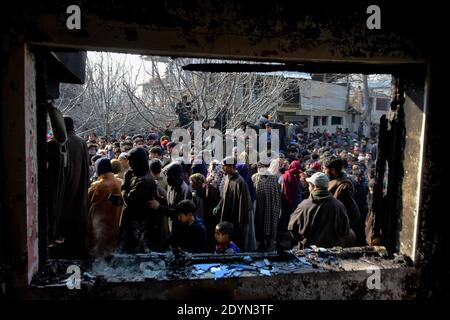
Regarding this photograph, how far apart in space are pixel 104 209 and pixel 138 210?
58 cm

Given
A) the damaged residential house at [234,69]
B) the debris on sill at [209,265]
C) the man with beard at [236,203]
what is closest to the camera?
the damaged residential house at [234,69]

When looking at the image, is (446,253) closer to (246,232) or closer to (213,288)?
(213,288)

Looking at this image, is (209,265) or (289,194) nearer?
(209,265)

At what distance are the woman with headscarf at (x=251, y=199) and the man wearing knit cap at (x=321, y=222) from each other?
1.37 metres

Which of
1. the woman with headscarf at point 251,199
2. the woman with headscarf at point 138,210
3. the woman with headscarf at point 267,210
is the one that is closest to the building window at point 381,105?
the woman with headscarf at point 267,210

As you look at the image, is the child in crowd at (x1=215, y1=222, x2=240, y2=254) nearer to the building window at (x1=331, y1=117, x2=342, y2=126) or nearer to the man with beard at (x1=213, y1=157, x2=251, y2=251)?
the man with beard at (x1=213, y1=157, x2=251, y2=251)

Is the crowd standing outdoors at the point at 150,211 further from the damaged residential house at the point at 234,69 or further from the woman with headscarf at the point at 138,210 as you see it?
the damaged residential house at the point at 234,69

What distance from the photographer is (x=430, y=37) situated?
224 centimetres

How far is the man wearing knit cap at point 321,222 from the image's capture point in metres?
4.06

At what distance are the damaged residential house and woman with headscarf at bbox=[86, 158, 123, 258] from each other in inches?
64.3

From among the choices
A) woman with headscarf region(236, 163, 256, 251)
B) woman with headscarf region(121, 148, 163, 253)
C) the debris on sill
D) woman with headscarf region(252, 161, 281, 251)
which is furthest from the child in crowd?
woman with headscarf region(252, 161, 281, 251)

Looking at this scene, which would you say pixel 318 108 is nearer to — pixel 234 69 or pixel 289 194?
pixel 289 194

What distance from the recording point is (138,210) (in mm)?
3689

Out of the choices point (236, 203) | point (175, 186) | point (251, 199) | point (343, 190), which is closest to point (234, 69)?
point (175, 186)
